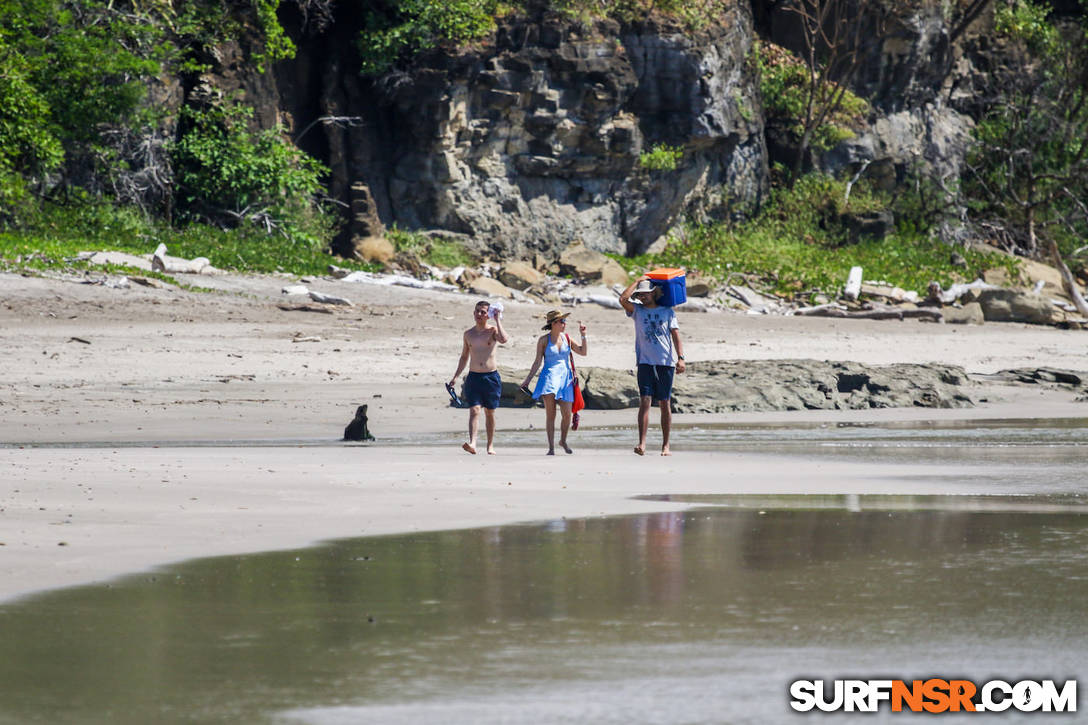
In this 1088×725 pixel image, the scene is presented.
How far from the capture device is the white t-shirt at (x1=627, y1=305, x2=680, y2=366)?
10711 mm

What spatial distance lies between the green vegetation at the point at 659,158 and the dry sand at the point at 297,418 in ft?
25.4

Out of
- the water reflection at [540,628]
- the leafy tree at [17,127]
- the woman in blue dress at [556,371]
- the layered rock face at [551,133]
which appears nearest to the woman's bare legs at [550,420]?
the woman in blue dress at [556,371]

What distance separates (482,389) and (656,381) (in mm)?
1454

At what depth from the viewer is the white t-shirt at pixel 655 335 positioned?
10.7 m

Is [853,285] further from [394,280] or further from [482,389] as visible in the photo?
[482,389]

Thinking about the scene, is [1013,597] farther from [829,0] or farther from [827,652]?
[829,0]

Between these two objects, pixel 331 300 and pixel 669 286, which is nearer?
pixel 669 286

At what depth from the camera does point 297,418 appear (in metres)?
12.7

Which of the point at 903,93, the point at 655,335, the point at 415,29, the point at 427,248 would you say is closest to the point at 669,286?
the point at 655,335

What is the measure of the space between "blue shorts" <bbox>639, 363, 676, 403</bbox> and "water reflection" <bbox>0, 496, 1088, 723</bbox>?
14.9ft

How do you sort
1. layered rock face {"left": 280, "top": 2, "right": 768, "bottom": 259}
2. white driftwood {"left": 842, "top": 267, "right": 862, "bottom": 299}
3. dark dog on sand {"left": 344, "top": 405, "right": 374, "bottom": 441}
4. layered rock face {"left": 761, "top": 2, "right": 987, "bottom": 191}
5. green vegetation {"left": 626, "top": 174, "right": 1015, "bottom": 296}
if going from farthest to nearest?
layered rock face {"left": 761, "top": 2, "right": 987, "bottom": 191} < green vegetation {"left": 626, "top": 174, "right": 1015, "bottom": 296} < layered rock face {"left": 280, "top": 2, "right": 768, "bottom": 259} < white driftwood {"left": 842, "top": 267, "right": 862, "bottom": 299} < dark dog on sand {"left": 344, "top": 405, "right": 374, "bottom": 441}

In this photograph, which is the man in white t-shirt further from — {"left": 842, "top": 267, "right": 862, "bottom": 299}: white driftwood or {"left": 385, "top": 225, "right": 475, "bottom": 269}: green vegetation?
{"left": 842, "top": 267, "right": 862, "bottom": 299}: white driftwood

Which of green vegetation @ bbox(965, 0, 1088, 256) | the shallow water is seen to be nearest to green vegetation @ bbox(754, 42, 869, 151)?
green vegetation @ bbox(965, 0, 1088, 256)

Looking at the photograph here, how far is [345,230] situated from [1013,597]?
76.6 feet
